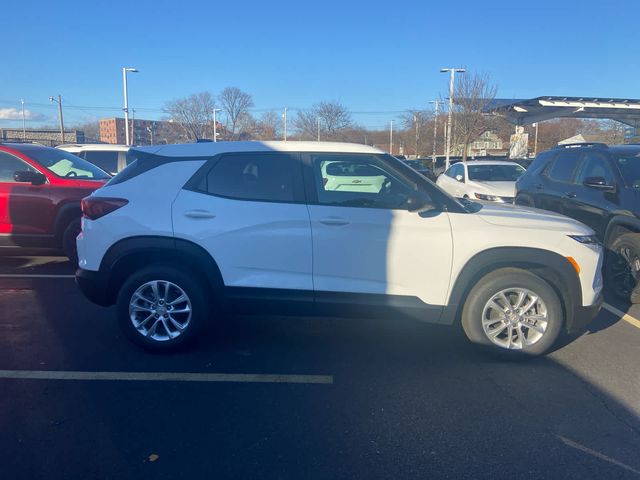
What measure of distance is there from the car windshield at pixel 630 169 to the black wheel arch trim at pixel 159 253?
5060 millimetres

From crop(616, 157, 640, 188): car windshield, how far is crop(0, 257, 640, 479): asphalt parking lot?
76.5 inches

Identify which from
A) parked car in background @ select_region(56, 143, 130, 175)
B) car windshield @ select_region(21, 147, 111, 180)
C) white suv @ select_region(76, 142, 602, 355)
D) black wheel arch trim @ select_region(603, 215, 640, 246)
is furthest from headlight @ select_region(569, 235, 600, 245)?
parked car in background @ select_region(56, 143, 130, 175)

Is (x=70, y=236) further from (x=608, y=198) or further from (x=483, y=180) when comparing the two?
(x=483, y=180)

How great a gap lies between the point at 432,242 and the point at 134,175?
2.69 m

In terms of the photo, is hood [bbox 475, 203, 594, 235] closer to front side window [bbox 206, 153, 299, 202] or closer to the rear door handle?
front side window [bbox 206, 153, 299, 202]

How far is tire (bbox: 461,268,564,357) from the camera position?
410 cm

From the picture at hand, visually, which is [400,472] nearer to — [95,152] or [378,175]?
[378,175]

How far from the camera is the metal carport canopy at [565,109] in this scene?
28.5 meters

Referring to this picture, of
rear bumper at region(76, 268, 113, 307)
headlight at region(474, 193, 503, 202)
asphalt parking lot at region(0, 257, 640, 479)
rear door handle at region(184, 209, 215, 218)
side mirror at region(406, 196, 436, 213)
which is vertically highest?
side mirror at region(406, 196, 436, 213)

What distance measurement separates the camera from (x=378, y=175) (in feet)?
14.3

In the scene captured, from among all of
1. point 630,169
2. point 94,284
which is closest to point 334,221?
point 94,284

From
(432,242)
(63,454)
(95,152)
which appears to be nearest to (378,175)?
(432,242)

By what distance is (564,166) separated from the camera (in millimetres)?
7355

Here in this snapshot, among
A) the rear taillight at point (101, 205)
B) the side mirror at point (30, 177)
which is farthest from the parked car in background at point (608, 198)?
the side mirror at point (30, 177)
